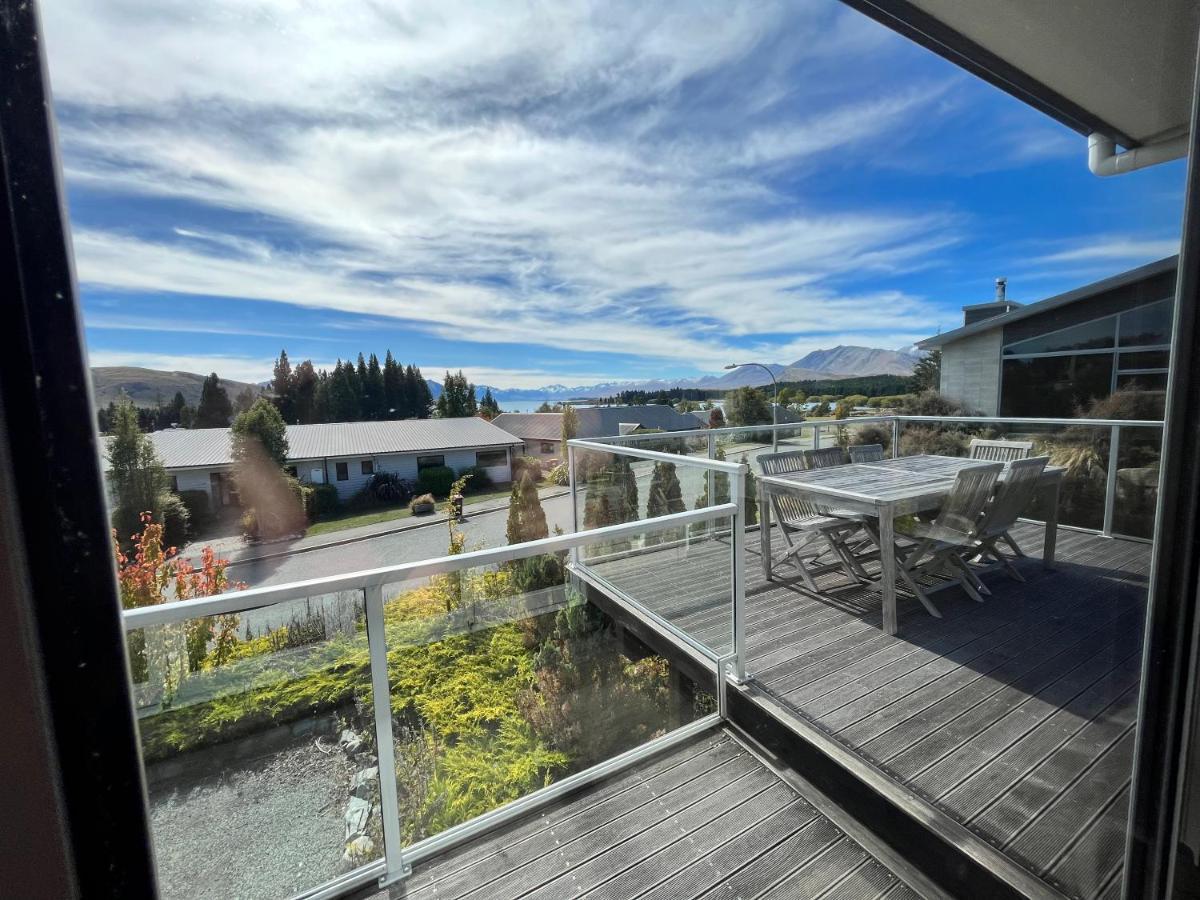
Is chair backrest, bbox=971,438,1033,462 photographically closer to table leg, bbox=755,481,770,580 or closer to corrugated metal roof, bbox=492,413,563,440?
table leg, bbox=755,481,770,580

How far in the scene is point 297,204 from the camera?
2.13 meters

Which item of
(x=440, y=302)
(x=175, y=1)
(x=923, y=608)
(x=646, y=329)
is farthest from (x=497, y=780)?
(x=646, y=329)

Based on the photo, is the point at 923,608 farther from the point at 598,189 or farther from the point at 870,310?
the point at 598,189

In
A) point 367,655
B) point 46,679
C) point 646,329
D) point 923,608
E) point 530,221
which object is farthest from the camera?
point 646,329

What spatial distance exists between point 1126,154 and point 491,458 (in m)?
6.23

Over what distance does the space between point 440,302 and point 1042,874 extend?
30.6 feet

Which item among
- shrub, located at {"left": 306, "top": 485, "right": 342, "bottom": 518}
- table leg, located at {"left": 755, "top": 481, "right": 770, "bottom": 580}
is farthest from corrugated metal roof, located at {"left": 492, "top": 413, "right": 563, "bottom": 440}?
table leg, located at {"left": 755, "top": 481, "right": 770, "bottom": 580}

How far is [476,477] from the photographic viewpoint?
6.00 m

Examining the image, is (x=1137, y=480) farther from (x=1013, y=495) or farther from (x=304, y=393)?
(x=304, y=393)

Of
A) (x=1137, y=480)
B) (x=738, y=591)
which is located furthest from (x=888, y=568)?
(x=1137, y=480)

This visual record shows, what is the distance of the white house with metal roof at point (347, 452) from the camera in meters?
1.08

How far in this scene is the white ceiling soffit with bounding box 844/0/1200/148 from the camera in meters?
0.72

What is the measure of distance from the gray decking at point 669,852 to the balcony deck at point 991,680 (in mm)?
336

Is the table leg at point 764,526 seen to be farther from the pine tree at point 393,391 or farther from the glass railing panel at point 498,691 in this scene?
the pine tree at point 393,391
